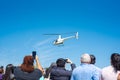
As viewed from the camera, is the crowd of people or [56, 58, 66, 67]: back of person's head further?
[56, 58, 66, 67]: back of person's head

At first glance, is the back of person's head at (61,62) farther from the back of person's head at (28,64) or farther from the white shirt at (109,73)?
the back of person's head at (28,64)

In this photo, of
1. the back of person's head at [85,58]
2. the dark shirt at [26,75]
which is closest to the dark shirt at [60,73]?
the back of person's head at [85,58]

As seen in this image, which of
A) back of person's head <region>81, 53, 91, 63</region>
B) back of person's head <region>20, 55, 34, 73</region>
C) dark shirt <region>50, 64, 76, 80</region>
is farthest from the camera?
dark shirt <region>50, 64, 76, 80</region>

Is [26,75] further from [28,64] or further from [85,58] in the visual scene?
[85,58]

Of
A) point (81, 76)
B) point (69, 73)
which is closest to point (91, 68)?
point (81, 76)

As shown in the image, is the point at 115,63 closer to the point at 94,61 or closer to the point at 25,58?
the point at 94,61

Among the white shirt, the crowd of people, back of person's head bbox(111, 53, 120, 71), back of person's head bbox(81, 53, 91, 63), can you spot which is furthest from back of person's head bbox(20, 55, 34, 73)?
back of person's head bbox(111, 53, 120, 71)

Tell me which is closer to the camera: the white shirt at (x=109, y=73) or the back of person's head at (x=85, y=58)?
the white shirt at (x=109, y=73)

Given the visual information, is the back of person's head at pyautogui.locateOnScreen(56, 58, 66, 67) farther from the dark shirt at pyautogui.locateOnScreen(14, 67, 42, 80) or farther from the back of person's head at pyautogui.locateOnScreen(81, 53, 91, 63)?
the dark shirt at pyautogui.locateOnScreen(14, 67, 42, 80)
